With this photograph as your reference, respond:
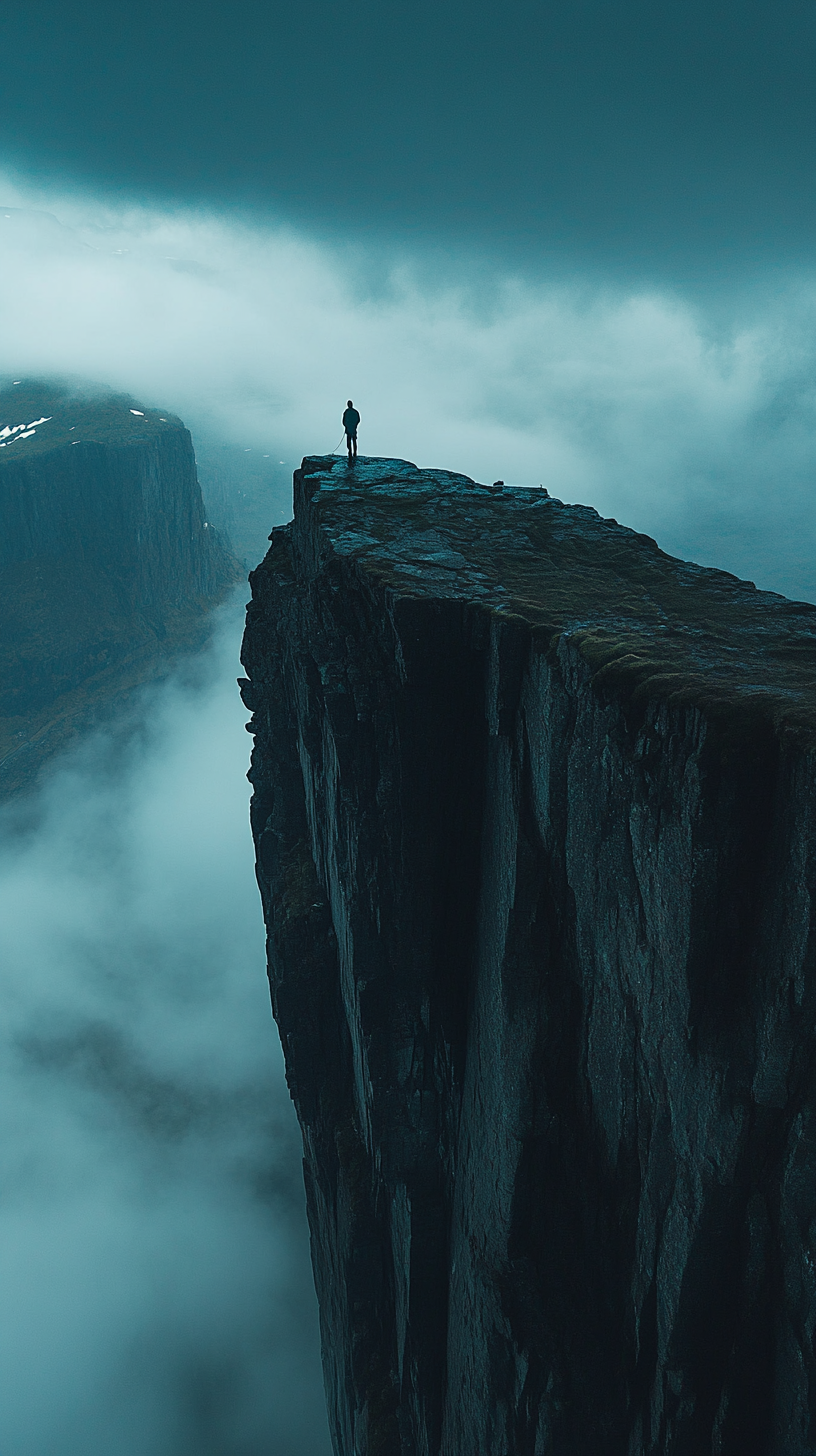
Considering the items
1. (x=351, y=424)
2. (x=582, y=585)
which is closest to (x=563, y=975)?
(x=582, y=585)

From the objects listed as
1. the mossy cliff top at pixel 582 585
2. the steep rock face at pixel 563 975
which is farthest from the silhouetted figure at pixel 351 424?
the steep rock face at pixel 563 975

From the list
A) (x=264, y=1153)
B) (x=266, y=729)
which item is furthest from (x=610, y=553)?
(x=264, y=1153)

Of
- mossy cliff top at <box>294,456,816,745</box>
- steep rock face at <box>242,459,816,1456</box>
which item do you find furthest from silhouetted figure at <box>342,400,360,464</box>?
steep rock face at <box>242,459,816,1456</box>

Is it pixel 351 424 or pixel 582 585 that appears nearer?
pixel 582 585

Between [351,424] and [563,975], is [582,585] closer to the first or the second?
[563,975]

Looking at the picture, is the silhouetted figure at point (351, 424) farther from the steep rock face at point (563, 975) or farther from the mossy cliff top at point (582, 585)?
the steep rock face at point (563, 975)

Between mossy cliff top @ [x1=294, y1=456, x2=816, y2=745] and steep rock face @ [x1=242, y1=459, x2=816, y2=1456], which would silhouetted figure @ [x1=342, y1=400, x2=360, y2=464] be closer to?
mossy cliff top @ [x1=294, y1=456, x2=816, y2=745]
